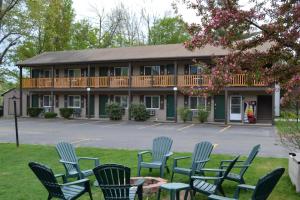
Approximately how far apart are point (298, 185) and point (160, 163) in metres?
3.03

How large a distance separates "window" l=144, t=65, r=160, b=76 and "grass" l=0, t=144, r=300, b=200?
18.8 meters

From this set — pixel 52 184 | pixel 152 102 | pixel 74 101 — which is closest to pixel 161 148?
pixel 52 184

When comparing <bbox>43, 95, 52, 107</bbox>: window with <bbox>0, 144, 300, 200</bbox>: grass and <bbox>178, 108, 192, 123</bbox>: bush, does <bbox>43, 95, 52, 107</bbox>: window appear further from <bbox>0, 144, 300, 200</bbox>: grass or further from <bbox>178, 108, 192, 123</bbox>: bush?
<bbox>0, 144, 300, 200</bbox>: grass

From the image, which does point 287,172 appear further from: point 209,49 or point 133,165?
→ point 209,49

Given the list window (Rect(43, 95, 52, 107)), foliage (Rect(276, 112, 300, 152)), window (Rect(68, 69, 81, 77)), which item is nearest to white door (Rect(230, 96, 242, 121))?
window (Rect(68, 69, 81, 77))

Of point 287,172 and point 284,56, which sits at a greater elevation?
point 284,56

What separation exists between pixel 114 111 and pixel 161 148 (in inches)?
870

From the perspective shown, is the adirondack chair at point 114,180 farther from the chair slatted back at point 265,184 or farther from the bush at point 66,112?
the bush at point 66,112

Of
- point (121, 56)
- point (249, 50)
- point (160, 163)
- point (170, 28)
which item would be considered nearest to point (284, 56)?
point (249, 50)

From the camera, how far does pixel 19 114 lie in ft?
127

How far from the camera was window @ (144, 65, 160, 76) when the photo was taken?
32594 mm

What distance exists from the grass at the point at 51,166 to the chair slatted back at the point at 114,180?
169cm

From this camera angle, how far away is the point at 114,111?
31.7m

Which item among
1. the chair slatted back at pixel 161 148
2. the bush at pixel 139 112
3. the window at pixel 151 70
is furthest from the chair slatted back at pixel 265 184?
the window at pixel 151 70
